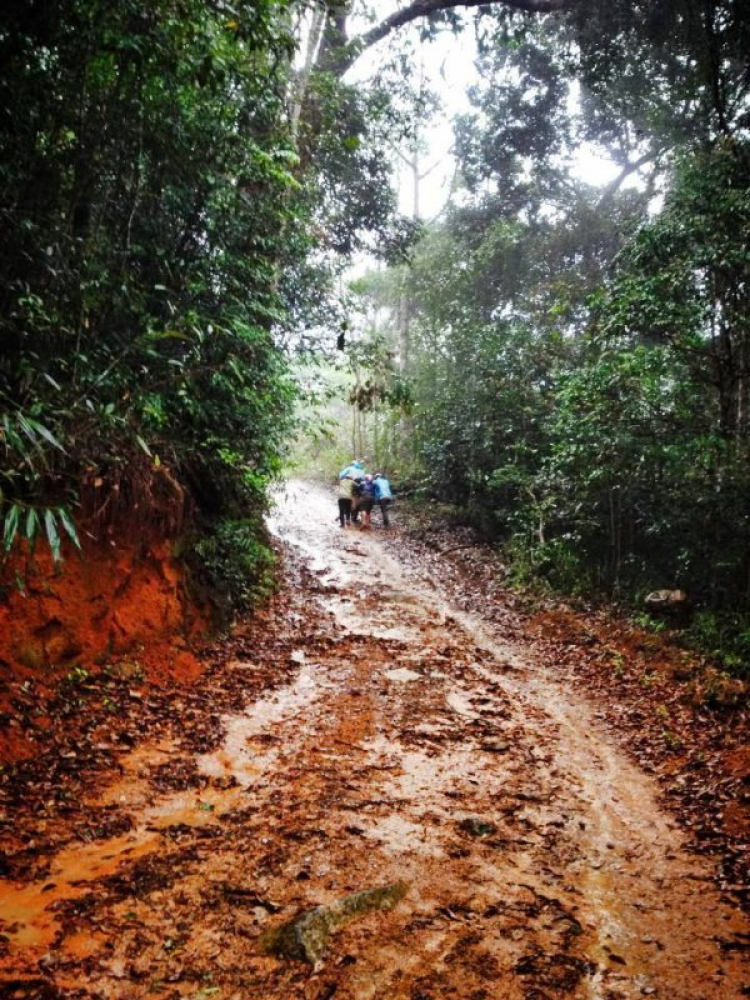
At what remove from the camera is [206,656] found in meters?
7.59

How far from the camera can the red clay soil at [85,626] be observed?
5.34 m

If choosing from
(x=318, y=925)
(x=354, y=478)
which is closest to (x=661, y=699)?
(x=318, y=925)

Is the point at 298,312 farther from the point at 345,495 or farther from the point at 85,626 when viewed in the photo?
the point at 85,626

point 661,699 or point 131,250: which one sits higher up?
point 131,250

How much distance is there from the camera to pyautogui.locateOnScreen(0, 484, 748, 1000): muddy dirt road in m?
3.23

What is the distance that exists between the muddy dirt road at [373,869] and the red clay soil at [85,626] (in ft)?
2.69

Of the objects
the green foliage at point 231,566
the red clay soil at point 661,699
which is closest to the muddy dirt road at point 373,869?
the red clay soil at point 661,699

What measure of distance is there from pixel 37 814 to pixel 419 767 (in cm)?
332

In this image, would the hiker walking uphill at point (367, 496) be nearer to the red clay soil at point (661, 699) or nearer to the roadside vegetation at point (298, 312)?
the roadside vegetation at point (298, 312)

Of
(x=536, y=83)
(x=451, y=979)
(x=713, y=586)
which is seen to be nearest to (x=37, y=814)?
(x=451, y=979)

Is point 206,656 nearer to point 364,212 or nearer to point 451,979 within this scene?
point 451,979

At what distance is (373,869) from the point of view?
4117 mm

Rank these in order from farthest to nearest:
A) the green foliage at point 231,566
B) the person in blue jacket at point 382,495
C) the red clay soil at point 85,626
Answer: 1. the person in blue jacket at point 382,495
2. the green foliage at point 231,566
3. the red clay soil at point 85,626

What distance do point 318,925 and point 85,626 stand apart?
4.21 m
